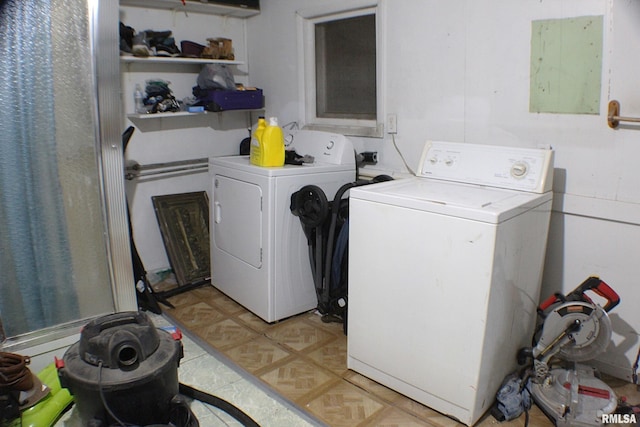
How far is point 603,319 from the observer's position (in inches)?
77.9

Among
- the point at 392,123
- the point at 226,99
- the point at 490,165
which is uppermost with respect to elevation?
the point at 226,99

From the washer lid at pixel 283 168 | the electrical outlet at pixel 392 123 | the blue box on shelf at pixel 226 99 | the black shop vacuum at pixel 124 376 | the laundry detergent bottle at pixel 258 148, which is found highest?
the blue box on shelf at pixel 226 99

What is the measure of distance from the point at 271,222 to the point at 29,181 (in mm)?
1198

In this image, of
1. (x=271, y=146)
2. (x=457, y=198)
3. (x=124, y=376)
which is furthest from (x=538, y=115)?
(x=124, y=376)

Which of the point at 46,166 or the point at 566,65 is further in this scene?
the point at 46,166

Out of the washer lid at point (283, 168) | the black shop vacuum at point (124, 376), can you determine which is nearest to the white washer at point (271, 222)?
the washer lid at point (283, 168)

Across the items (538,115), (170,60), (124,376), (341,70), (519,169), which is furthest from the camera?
(341,70)

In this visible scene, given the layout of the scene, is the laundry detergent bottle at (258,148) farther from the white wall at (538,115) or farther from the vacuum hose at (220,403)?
the vacuum hose at (220,403)

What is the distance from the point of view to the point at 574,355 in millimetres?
2070

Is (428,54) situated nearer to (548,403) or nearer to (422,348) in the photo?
(422,348)

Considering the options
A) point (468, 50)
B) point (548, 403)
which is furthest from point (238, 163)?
point (548, 403)

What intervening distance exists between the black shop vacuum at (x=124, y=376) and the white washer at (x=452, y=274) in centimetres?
90

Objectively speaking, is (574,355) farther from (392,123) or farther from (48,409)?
(48,409)

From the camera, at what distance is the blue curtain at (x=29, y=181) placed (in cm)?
219
